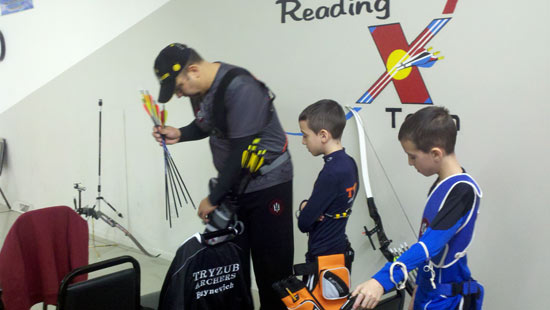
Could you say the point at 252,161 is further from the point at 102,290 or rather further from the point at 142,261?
the point at 142,261

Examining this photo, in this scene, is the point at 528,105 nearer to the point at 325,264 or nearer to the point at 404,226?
the point at 404,226

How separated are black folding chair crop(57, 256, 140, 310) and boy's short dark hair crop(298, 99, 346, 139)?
83 cm

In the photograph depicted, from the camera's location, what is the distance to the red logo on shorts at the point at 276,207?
1.73 m

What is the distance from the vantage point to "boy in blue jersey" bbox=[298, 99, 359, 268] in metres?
1.55

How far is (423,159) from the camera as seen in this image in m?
1.28

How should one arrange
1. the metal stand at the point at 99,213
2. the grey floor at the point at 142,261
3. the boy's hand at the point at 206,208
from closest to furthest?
the boy's hand at the point at 206,208 < the grey floor at the point at 142,261 < the metal stand at the point at 99,213

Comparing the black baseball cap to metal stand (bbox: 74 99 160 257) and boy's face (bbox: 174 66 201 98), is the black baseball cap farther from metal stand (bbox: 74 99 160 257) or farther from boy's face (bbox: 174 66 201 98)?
metal stand (bbox: 74 99 160 257)

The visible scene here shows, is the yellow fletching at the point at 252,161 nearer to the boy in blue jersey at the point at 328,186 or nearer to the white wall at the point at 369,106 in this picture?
the boy in blue jersey at the point at 328,186

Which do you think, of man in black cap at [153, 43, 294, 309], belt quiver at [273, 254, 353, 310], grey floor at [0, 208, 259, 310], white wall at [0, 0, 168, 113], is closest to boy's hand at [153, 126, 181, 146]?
man in black cap at [153, 43, 294, 309]

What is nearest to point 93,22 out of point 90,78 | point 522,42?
point 90,78

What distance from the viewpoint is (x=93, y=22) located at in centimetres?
319

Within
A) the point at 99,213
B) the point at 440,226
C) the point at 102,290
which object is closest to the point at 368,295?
the point at 440,226

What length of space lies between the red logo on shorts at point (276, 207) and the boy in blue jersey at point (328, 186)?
0.16 m

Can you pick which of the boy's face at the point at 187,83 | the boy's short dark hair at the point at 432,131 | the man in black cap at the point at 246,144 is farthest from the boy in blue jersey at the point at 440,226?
the boy's face at the point at 187,83
